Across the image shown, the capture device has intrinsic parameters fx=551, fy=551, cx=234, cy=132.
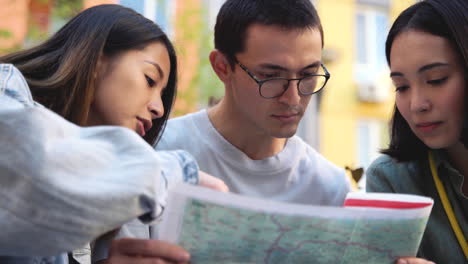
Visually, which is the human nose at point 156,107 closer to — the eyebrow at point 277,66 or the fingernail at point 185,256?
the eyebrow at point 277,66

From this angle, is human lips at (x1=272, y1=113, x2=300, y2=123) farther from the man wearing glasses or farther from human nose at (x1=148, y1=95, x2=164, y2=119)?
human nose at (x1=148, y1=95, x2=164, y2=119)

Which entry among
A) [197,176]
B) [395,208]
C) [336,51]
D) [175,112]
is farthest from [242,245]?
[336,51]

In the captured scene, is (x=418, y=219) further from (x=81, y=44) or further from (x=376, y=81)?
(x=376, y=81)

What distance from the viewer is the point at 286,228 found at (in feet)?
2.49

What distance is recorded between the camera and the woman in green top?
1238 mm

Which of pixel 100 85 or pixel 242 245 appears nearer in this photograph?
pixel 242 245

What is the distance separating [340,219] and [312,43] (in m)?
0.74

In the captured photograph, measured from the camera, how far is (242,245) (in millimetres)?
759

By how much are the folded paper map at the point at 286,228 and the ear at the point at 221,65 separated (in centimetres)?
79

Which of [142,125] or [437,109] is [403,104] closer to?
[437,109]

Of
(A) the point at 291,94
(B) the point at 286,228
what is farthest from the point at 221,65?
(B) the point at 286,228

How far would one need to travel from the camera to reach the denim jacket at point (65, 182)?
2.05ft

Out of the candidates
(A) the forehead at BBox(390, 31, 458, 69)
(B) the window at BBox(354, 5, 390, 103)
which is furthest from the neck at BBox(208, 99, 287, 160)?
(B) the window at BBox(354, 5, 390, 103)

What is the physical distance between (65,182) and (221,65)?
0.99 m
